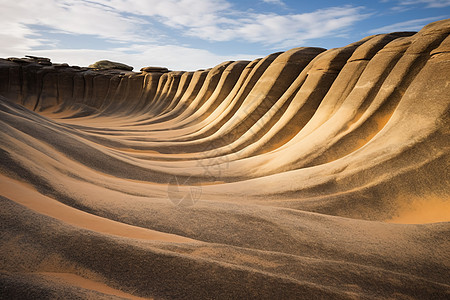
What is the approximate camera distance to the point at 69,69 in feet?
61.7

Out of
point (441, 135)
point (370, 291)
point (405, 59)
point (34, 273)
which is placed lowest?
point (370, 291)

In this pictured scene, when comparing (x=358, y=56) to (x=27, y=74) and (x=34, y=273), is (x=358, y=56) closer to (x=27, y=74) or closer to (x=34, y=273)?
(x=34, y=273)

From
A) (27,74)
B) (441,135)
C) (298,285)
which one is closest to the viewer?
(298,285)

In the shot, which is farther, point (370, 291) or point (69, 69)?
point (69, 69)

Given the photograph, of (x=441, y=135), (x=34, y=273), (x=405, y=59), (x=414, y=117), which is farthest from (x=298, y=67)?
(x=34, y=273)

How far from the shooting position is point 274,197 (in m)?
3.60

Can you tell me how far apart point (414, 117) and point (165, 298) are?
379 cm

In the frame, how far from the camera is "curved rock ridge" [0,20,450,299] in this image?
4.80ft
